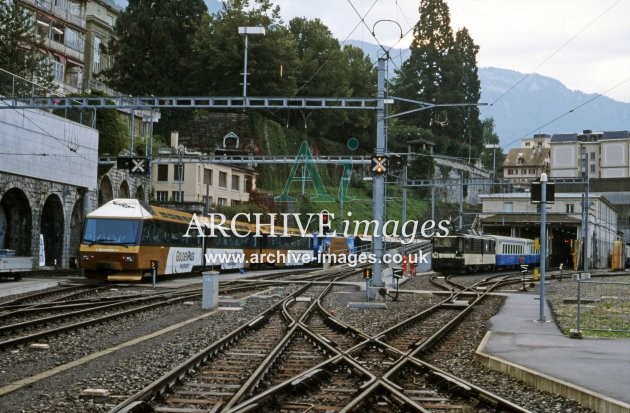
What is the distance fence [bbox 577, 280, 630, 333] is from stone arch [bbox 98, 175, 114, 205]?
30.1 meters

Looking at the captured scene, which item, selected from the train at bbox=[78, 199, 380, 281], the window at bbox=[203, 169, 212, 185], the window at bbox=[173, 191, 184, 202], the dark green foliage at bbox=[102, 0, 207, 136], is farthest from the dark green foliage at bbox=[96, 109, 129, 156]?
the dark green foliage at bbox=[102, 0, 207, 136]

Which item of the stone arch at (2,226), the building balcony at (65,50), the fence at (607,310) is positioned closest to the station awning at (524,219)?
the building balcony at (65,50)

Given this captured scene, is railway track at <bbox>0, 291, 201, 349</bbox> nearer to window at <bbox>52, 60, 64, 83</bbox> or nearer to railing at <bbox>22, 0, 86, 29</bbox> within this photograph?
window at <bbox>52, 60, 64, 83</bbox>

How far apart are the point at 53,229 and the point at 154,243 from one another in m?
11.2

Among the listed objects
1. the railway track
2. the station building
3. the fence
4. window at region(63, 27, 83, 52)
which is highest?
window at region(63, 27, 83, 52)

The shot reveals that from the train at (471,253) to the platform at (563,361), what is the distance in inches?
1265

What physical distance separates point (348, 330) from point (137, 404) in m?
8.85

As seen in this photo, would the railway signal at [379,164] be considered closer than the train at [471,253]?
Yes

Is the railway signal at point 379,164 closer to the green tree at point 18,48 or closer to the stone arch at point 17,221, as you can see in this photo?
the stone arch at point 17,221

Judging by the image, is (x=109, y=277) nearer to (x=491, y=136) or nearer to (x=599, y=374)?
(x=599, y=374)

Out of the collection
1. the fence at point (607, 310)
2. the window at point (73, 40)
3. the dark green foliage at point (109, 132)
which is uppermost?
the window at point (73, 40)

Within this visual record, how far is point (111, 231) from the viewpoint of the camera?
102 feet

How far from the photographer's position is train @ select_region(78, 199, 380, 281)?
30.8 metres

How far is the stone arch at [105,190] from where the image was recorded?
46.9 meters
